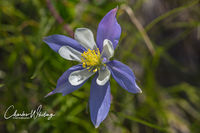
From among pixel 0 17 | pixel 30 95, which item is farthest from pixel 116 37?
pixel 0 17

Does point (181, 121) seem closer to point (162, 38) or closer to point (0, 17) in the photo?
point (162, 38)

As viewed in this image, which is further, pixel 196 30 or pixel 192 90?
pixel 196 30

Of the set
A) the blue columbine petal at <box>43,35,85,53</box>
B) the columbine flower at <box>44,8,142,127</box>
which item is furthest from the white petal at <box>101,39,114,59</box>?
the blue columbine petal at <box>43,35,85,53</box>

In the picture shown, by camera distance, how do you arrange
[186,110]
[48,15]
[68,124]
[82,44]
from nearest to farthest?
[82,44], [68,124], [48,15], [186,110]

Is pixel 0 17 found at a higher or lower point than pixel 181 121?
higher

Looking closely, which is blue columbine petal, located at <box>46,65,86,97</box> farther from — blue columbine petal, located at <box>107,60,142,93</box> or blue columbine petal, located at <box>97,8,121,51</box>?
blue columbine petal, located at <box>97,8,121,51</box>

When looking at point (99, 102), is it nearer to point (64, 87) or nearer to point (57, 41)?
point (64, 87)
